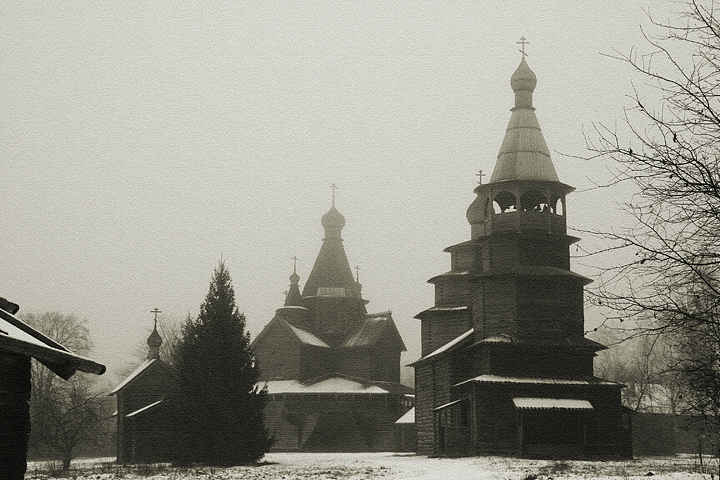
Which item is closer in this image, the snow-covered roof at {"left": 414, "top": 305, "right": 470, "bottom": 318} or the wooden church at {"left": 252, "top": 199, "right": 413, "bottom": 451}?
the snow-covered roof at {"left": 414, "top": 305, "right": 470, "bottom": 318}

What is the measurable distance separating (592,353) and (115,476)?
22.2 meters

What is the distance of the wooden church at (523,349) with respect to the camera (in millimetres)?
37719

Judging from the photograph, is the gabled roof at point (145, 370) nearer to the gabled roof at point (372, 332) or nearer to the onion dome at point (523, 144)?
the gabled roof at point (372, 332)

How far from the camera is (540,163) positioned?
41562 millimetres

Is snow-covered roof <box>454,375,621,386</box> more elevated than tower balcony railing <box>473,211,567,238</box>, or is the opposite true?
tower balcony railing <box>473,211,567,238</box>

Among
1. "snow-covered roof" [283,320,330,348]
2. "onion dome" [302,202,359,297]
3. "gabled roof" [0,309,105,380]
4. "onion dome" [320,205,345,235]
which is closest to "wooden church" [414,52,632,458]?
"snow-covered roof" [283,320,330,348]

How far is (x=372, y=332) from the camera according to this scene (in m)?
59.2

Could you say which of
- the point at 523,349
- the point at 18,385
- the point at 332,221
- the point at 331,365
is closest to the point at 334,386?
the point at 331,365

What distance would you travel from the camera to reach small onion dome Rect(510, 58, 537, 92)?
43750 mm

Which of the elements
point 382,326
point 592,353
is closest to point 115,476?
point 592,353

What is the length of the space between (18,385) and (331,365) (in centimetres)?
4923

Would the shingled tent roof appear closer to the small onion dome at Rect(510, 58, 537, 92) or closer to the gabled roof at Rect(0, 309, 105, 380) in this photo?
the gabled roof at Rect(0, 309, 105, 380)

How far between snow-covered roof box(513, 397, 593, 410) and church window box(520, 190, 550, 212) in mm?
8628

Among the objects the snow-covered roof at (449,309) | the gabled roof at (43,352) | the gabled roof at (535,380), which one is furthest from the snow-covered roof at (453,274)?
the gabled roof at (43,352)
